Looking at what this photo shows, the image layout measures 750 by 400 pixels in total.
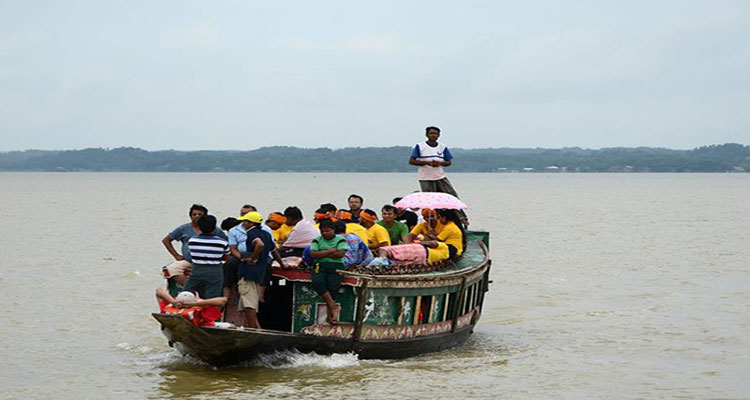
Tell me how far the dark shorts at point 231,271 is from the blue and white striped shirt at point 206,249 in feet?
1.79

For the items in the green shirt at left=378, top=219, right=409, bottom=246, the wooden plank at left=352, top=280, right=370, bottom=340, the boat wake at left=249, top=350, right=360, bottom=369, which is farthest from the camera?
the green shirt at left=378, top=219, right=409, bottom=246

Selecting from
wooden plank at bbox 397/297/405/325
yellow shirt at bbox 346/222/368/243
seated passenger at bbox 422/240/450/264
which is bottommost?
wooden plank at bbox 397/297/405/325

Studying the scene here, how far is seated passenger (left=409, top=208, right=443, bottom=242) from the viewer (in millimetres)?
17844

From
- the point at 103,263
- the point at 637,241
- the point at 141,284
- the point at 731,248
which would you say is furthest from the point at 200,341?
the point at 637,241

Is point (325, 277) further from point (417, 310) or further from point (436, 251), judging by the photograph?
point (436, 251)

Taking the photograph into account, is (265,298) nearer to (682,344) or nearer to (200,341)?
(200,341)

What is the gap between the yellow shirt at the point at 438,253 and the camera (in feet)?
56.1

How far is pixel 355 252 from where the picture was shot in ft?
51.3

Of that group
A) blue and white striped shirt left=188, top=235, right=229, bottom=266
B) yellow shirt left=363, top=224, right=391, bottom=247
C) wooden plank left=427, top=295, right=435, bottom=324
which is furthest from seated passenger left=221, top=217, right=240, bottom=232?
wooden plank left=427, top=295, right=435, bottom=324

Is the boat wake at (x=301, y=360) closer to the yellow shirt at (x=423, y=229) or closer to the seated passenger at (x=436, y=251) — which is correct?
the seated passenger at (x=436, y=251)

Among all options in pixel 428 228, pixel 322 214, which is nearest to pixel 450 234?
pixel 428 228

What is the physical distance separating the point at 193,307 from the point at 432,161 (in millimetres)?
5977

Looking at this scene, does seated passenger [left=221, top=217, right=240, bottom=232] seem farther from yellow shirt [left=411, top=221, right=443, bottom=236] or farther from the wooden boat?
yellow shirt [left=411, top=221, right=443, bottom=236]

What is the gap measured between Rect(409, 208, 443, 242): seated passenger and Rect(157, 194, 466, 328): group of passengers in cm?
87
